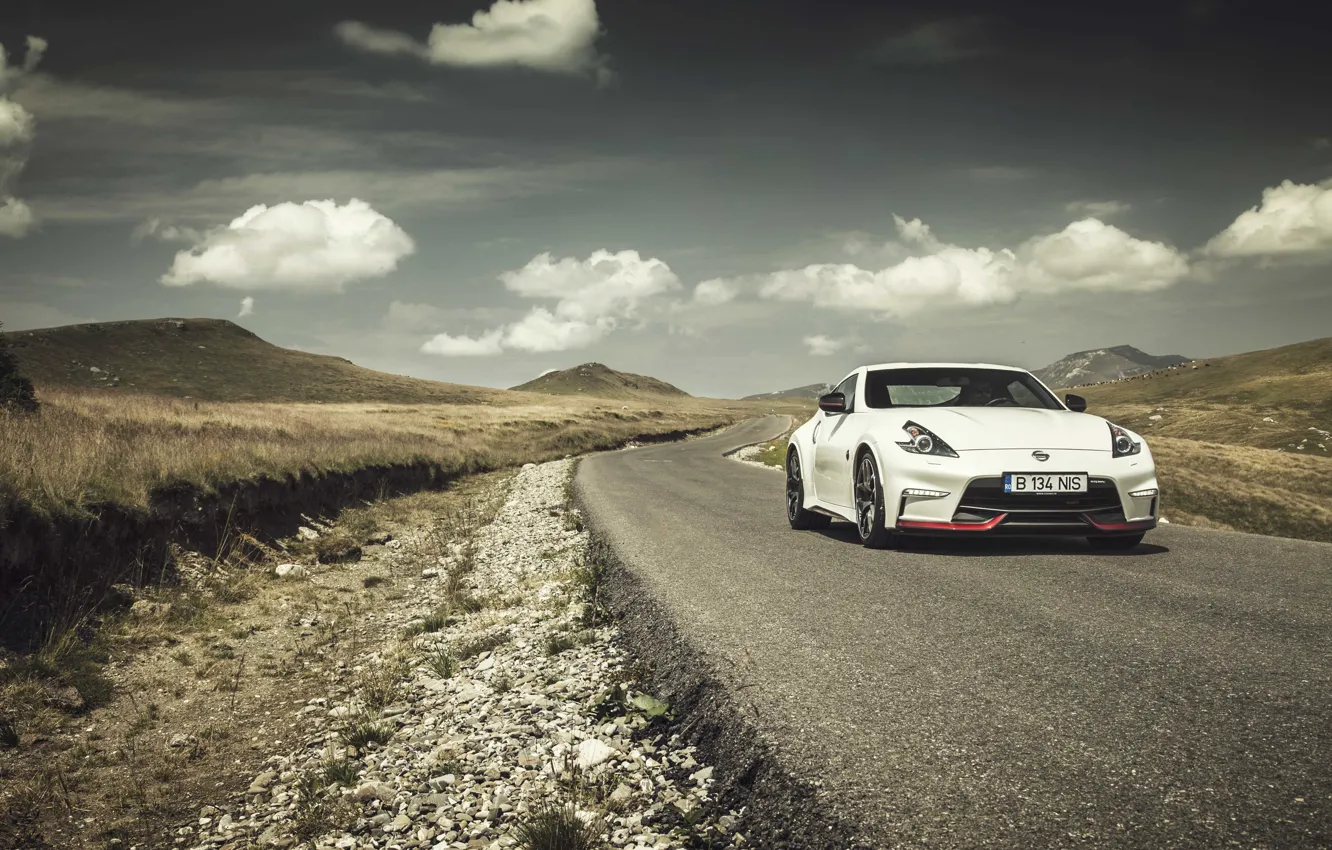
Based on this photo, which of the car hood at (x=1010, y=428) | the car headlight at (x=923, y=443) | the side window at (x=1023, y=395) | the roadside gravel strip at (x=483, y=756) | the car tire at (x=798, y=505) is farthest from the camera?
the car tire at (x=798, y=505)

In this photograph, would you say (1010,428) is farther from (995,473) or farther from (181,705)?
(181,705)

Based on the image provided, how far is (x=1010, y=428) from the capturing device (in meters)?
7.66

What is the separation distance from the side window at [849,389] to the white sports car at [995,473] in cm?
46

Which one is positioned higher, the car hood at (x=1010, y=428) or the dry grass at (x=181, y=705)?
the car hood at (x=1010, y=428)

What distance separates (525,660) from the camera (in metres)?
6.70

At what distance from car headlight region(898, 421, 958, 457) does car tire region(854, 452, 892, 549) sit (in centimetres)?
43

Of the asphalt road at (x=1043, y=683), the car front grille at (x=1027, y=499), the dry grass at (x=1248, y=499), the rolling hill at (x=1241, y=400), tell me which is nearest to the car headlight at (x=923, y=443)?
the car front grille at (x=1027, y=499)

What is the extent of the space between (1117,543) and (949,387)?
7.94ft

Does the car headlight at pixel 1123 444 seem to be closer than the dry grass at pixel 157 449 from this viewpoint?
Yes

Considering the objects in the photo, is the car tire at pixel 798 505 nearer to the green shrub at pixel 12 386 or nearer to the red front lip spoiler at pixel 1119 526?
the red front lip spoiler at pixel 1119 526

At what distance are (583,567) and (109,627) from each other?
202 inches

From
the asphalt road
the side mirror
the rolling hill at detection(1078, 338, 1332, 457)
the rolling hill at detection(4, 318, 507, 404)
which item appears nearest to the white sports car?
the asphalt road

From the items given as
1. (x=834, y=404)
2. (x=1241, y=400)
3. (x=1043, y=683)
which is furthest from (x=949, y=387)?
(x=1241, y=400)

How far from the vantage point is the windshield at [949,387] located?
9156 mm
